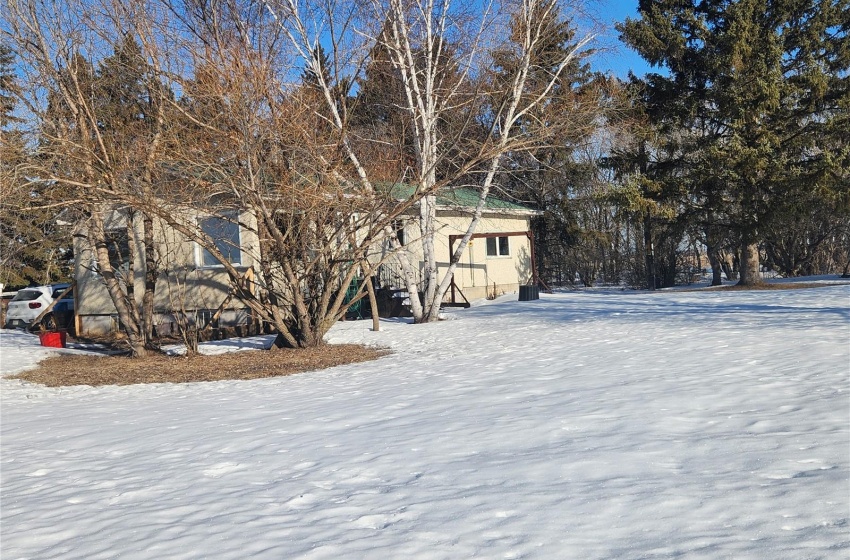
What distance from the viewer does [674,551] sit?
12.6 feet

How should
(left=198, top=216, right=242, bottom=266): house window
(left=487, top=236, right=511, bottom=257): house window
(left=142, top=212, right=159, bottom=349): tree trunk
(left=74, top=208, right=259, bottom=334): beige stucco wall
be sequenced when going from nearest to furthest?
1. (left=142, top=212, right=159, bottom=349): tree trunk
2. (left=198, top=216, right=242, bottom=266): house window
3. (left=74, top=208, right=259, bottom=334): beige stucco wall
4. (left=487, top=236, right=511, bottom=257): house window

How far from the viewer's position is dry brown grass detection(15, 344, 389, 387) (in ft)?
42.5

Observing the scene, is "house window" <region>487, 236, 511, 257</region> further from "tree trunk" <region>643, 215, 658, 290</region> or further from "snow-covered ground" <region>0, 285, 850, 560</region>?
"snow-covered ground" <region>0, 285, 850, 560</region>

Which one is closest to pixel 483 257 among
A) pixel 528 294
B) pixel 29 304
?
pixel 528 294

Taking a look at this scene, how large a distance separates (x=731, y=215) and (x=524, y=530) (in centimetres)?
2356

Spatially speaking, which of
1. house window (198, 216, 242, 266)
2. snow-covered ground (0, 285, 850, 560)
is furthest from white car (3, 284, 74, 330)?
snow-covered ground (0, 285, 850, 560)

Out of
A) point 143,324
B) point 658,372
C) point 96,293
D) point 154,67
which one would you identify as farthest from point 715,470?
point 96,293

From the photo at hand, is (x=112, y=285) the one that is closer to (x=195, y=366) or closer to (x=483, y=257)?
(x=195, y=366)

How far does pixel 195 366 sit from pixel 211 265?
21.0 feet

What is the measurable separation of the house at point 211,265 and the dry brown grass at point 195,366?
1.29 meters

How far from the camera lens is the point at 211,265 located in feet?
65.4

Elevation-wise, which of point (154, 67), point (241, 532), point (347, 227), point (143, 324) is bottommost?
point (241, 532)

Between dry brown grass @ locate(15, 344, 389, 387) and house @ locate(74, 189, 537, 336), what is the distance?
1288mm

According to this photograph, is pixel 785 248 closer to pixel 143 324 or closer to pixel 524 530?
pixel 143 324
